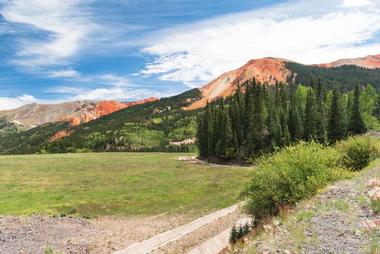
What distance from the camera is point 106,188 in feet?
252

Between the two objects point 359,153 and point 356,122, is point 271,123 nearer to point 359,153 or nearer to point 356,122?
point 356,122

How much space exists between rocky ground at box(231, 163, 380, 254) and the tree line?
3930 inches

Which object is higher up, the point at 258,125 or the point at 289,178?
the point at 258,125

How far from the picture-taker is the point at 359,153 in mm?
50688

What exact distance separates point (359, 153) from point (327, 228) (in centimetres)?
3166

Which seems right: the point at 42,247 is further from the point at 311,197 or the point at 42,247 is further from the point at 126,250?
the point at 311,197

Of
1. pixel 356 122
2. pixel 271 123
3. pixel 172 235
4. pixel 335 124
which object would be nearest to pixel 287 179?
pixel 172 235

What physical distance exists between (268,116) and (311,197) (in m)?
109

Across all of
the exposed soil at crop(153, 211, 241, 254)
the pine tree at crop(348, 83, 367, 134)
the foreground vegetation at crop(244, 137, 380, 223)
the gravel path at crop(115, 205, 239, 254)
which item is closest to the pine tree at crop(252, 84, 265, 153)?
the pine tree at crop(348, 83, 367, 134)

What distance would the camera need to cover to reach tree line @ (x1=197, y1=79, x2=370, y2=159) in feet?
429

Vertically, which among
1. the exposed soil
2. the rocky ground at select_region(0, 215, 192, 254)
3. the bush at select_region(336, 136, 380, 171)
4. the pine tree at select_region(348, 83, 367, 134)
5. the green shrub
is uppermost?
the pine tree at select_region(348, 83, 367, 134)

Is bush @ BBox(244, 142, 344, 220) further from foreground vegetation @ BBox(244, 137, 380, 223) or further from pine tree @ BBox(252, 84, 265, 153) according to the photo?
pine tree @ BBox(252, 84, 265, 153)

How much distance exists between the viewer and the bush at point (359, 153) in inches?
1969

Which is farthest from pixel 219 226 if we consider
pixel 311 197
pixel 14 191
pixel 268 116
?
pixel 268 116
